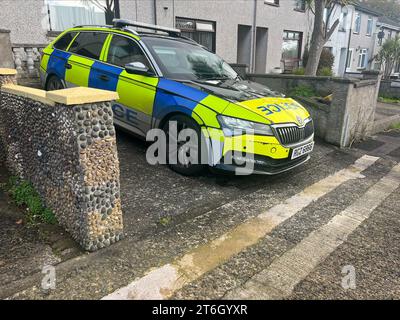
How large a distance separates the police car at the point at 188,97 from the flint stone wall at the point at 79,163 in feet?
4.71

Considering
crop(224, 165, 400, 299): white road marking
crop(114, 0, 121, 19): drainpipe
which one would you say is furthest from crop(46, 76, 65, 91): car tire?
crop(114, 0, 121, 19): drainpipe

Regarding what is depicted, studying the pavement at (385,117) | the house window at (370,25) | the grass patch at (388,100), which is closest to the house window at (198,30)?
the pavement at (385,117)

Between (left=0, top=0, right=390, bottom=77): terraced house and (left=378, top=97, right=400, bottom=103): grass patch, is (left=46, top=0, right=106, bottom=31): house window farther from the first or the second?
(left=378, top=97, right=400, bottom=103): grass patch

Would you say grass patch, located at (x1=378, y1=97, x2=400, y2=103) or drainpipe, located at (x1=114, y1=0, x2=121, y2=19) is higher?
drainpipe, located at (x1=114, y1=0, x2=121, y2=19)

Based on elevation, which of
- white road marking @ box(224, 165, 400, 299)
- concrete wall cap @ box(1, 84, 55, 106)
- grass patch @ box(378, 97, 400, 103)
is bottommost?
white road marking @ box(224, 165, 400, 299)

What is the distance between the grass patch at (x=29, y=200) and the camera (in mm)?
3230

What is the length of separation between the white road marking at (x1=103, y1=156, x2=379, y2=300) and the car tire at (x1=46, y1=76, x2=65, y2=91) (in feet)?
13.2

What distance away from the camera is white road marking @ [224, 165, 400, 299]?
7.98 ft

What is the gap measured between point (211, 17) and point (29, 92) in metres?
11.1

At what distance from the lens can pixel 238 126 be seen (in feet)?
12.4

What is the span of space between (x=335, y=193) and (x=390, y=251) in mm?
1325

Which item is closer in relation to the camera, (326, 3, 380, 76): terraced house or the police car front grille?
the police car front grille

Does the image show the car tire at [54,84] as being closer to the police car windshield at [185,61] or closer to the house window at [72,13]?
the police car windshield at [185,61]
